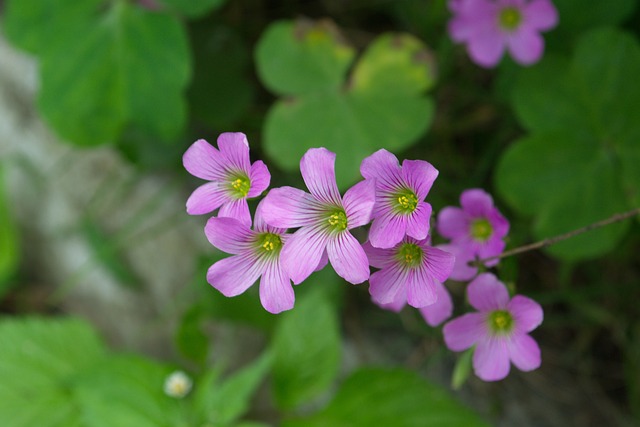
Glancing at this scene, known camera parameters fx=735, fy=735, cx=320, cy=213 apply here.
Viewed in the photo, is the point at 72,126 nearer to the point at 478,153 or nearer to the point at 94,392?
the point at 94,392

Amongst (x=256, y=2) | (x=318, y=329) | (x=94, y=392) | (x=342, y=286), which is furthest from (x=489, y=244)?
(x=256, y=2)

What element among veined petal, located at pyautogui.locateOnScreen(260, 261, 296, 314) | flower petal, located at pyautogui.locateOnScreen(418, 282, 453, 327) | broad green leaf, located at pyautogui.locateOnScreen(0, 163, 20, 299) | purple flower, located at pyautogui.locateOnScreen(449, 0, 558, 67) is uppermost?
broad green leaf, located at pyautogui.locateOnScreen(0, 163, 20, 299)

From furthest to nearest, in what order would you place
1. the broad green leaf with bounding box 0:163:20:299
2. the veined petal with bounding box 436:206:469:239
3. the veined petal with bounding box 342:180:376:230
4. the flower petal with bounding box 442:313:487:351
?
the broad green leaf with bounding box 0:163:20:299 → the veined petal with bounding box 436:206:469:239 → the flower petal with bounding box 442:313:487:351 → the veined petal with bounding box 342:180:376:230

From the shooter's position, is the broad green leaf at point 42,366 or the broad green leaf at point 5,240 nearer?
the broad green leaf at point 42,366

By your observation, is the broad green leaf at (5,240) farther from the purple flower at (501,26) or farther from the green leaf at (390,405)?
the purple flower at (501,26)

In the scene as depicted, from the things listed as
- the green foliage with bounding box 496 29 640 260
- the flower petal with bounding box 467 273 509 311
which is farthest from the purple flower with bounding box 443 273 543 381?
the green foliage with bounding box 496 29 640 260

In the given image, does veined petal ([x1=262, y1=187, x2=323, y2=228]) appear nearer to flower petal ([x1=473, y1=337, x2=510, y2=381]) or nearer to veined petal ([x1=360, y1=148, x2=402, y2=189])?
veined petal ([x1=360, y1=148, x2=402, y2=189])

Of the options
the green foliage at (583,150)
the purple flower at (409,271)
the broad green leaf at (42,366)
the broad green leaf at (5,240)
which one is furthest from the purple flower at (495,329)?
the broad green leaf at (5,240)
